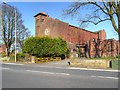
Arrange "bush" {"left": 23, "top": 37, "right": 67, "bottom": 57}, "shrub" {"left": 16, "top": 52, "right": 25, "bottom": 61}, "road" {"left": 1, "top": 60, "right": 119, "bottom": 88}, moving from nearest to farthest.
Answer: "road" {"left": 1, "top": 60, "right": 119, "bottom": 88} < "bush" {"left": 23, "top": 37, "right": 67, "bottom": 57} < "shrub" {"left": 16, "top": 52, "right": 25, "bottom": 61}

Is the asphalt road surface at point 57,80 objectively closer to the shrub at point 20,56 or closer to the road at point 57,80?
the road at point 57,80

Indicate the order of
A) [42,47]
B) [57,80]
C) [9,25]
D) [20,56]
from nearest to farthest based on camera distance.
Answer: [57,80], [42,47], [20,56], [9,25]

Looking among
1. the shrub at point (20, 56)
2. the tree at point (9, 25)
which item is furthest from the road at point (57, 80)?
the tree at point (9, 25)

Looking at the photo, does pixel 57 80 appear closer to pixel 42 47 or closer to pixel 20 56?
pixel 42 47

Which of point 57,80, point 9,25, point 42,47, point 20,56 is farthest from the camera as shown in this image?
point 9,25

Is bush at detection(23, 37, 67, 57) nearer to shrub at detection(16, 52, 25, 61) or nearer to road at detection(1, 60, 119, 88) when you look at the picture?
shrub at detection(16, 52, 25, 61)

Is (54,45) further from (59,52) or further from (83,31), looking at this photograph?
(83,31)

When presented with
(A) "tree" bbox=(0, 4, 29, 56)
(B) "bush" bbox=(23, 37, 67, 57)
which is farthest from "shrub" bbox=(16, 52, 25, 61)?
(A) "tree" bbox=(0, 4, 29, 56)

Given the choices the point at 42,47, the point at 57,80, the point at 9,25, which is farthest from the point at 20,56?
the point at 57,80

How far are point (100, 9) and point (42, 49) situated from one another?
11877mm

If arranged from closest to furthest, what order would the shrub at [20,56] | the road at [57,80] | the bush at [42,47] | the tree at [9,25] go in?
the road at [57,80]
the bush at [42,47]
the shrub at [20,56]
the tree at [9,25]

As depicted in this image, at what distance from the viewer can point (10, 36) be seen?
56.9 meters

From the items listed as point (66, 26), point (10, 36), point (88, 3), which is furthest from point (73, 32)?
point (88, 3)

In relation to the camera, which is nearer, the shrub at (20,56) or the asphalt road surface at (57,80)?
the asphalt road surface at (57,80)
